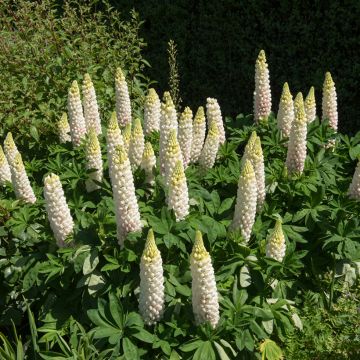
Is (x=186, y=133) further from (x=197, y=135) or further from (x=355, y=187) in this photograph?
(x=355, y=187)

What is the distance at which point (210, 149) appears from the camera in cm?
417

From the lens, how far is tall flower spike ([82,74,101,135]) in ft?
14.7

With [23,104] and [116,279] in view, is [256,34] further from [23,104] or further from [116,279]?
[116,279]

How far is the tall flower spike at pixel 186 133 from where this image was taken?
4102mm

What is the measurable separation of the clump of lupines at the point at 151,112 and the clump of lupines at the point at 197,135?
336 mm

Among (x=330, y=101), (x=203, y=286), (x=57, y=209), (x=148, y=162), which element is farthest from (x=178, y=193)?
(x=330, y=101)

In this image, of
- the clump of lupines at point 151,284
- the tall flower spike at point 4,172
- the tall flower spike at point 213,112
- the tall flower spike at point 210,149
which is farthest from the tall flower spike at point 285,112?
the tall flower spike at point 4,172

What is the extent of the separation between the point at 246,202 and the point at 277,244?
310mm

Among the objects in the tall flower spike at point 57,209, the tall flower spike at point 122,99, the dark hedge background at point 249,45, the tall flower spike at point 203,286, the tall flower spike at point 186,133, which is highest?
the dark hedge background at point 249,45

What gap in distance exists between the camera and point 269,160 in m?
4.48

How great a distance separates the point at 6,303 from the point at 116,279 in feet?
3.46

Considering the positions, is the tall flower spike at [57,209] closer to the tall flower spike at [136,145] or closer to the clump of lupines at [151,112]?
the tall flower spike at [136,145]

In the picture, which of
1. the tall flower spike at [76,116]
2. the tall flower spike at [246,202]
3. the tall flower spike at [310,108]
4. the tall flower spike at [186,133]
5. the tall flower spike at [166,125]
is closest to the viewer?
the tall flower spike at [246,202]

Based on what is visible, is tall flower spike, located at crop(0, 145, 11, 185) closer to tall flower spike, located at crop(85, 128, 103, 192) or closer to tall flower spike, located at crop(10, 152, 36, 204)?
tall flower spike, located at crop(10, 152, 36, 204)
